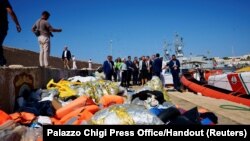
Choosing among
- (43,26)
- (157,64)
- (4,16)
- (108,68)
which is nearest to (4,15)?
(4,16)

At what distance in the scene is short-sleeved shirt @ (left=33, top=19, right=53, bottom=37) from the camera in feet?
33.5

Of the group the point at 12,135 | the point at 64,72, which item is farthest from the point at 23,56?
the point at 12,135

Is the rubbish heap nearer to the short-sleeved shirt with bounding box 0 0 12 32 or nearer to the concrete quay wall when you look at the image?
the concrete quay wall

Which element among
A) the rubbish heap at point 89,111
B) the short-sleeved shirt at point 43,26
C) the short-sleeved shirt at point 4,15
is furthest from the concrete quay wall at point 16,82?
the short-sleeved shirt at point 43,26

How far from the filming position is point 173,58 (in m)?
15.6

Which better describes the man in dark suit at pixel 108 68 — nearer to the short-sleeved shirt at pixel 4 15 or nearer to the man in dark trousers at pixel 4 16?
the man in dark trousers at pixel 4 16

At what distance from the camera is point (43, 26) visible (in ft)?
33.6

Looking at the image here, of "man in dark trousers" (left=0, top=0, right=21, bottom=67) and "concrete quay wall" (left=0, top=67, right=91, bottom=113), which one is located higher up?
"man in dark trousers" (left=0, top=0, right=21, bottom=67)

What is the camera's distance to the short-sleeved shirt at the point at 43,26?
10219 millimetres

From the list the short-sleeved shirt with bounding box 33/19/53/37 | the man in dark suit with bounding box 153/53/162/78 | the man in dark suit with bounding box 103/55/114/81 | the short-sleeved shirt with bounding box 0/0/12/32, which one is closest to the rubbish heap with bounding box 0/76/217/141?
the short-sleeved shirt with bounding box 33/19/53/37

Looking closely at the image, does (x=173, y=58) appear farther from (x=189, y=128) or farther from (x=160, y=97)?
(x=189, y=128)

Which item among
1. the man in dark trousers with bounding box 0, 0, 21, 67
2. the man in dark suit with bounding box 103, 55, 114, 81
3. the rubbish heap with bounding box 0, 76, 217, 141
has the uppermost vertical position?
the man in dark trousers with bounding box 0, 0, 21, 67

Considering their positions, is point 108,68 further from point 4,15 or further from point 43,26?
point 4,15

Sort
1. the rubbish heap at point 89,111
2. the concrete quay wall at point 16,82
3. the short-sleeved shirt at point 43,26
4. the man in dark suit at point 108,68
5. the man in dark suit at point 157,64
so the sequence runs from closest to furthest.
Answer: the rubbish heap at point 89,111, the concrete quay wall at point 16,82, the short-sleeved shirt at point 43,26, the man in dark suit at point 157,64, the man in dark suit at point 108,68
